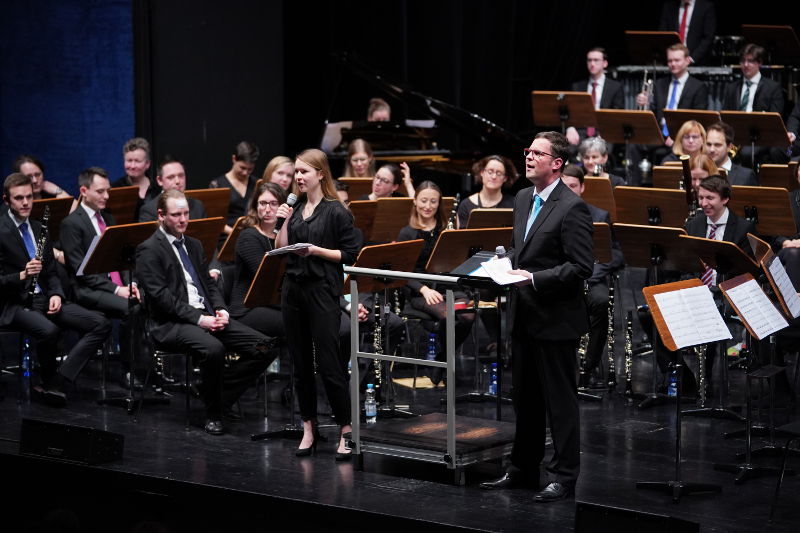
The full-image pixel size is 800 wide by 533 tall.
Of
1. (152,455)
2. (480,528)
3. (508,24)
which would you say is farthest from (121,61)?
(480,528)

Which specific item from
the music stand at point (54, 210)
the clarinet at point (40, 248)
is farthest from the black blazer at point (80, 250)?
the music stand at point (54, 210)

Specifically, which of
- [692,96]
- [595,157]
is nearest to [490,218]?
Result: [595,157]

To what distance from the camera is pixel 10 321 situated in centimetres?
709

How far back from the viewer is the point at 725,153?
8.38m

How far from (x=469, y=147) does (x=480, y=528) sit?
7.87 m

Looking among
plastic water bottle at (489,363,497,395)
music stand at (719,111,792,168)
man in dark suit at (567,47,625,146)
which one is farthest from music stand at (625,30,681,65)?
plastic water bottle at (489,363,497,395)

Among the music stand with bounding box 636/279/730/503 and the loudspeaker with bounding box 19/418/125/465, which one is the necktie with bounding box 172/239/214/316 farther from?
the music stand with bounding box 636/279/730/503

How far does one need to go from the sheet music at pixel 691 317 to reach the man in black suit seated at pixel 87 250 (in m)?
3.41

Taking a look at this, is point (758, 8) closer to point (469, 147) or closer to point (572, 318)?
point (469, 147)

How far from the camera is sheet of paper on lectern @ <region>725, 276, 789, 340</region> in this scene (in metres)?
5.37

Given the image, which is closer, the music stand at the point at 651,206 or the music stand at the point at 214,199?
the music stand at the point at 651,206

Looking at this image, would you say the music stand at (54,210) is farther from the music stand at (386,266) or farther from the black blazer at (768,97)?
the black blazer at (768,97)

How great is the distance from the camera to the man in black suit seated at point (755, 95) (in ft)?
31.2

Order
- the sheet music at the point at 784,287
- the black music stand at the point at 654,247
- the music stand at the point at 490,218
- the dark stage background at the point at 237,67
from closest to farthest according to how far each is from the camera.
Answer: the sheet music at the point at 784,287 → the black music stand at the point at 654,247 → the music stand at the point at 490,218 → the dark stage background at the point at 237,67
